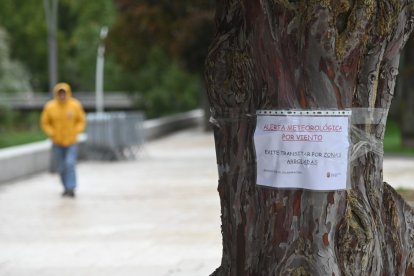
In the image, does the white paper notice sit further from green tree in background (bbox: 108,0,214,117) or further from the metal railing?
green tree in background (bbox: 108,0,214,117)

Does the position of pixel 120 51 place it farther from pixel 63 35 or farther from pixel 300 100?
pixel 63 35

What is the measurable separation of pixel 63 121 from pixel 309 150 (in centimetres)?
929

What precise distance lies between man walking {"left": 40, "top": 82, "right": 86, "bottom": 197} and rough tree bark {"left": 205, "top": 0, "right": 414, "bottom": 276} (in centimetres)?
829

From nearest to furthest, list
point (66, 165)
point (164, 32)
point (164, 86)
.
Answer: point (66, 165) → point (164, 32) → point (164, 86)

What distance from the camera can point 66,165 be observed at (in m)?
13.4

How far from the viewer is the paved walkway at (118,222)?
819cm

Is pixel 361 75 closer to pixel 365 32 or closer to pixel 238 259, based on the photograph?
pixel 365 32

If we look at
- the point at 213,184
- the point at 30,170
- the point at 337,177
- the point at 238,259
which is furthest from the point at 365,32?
the point at 30,170

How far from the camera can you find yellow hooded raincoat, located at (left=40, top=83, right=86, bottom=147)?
1366 cm

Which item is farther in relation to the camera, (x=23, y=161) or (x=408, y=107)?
(x=408, y=107)

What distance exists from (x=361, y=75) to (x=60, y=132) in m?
9.14

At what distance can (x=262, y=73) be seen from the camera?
5004 millimetres

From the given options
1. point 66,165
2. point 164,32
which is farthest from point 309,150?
point 164,32

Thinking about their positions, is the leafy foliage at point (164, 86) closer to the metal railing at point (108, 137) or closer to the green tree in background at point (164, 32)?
the green tree in background at point (164, 32)
